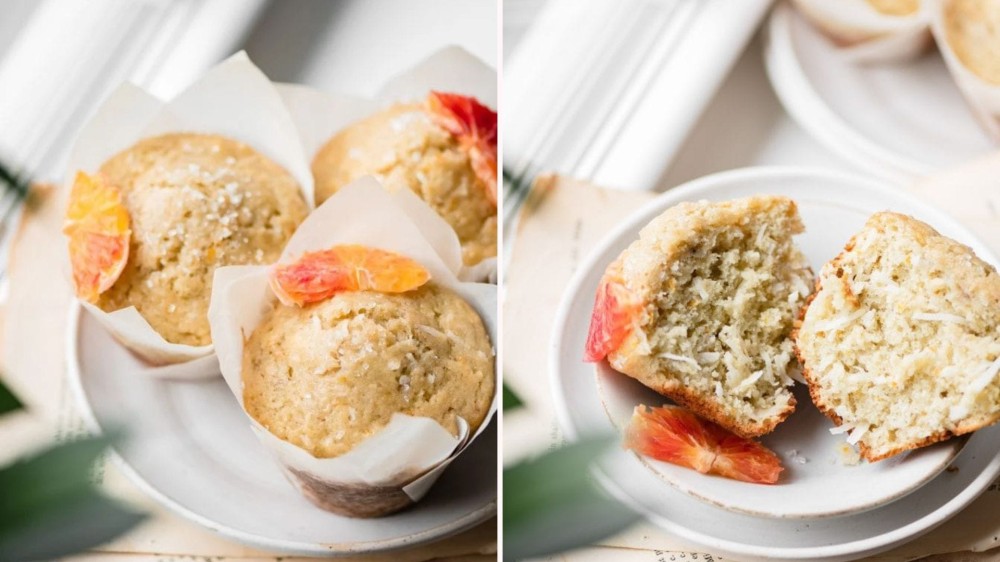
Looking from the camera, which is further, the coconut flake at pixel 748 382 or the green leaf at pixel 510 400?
the green leaf at pixel 510 400

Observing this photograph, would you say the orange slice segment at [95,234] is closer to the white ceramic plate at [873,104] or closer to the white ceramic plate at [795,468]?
the white ceramic plate at [795,468]

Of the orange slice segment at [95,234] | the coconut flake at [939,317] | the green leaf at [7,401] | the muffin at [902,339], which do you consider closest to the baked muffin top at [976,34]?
the muffin at [902,339]

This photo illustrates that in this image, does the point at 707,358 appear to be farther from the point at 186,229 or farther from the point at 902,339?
the point at 186,229

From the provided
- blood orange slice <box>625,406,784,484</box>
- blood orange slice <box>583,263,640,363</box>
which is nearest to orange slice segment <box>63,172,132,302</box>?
blood orange slice <box>583,263,640,363</box>

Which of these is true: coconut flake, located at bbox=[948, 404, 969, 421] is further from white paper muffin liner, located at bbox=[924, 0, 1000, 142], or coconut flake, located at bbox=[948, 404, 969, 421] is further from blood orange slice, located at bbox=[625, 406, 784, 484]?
white paper muffin liner, located at bbox=[924, 0, 1000, 142]

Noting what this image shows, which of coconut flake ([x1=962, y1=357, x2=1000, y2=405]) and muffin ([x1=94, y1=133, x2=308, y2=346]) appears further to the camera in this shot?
muffin ([x1=94, y1=133, x2=308, y2=346])

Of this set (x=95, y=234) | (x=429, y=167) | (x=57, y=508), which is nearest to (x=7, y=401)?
(x=57, y=508)

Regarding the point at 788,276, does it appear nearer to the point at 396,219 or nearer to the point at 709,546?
the point at 709,546
